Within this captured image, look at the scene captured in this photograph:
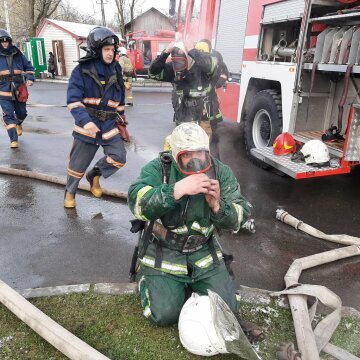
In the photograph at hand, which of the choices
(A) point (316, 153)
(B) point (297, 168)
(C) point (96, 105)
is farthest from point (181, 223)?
(A) point (316, 153)

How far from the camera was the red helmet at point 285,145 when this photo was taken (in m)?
4.68

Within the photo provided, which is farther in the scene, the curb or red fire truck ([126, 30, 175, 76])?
red fire truck ([126, 30, 175, 76])

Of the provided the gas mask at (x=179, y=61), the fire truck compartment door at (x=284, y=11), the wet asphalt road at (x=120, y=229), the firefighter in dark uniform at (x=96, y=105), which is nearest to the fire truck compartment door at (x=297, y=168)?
the wet asphalt road at (x=120, y=229)

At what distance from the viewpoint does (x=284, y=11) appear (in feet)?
15.9

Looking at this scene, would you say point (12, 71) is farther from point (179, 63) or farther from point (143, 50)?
point (143, 50)

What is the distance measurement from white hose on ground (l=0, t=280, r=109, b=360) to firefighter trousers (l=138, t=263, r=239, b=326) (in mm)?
471

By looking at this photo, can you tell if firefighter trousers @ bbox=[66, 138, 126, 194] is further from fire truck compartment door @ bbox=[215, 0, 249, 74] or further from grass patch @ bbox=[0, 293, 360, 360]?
fire truck compartment door @ bbox=[215, 0, 249, 74]

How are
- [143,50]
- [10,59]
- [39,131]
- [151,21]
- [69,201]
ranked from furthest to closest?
[151,21] < [143,50] < [39,131] < [10,59] < [69,201]

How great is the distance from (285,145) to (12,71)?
168 inches

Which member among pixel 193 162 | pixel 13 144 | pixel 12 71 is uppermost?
pixel 193 162

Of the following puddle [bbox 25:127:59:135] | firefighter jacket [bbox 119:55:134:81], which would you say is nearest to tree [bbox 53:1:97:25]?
firefighter jacket [bbox 119:55:134:81]

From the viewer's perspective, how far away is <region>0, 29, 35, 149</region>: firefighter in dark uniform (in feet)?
19.8

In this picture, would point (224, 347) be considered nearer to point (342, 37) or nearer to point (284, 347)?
point (284, 347)

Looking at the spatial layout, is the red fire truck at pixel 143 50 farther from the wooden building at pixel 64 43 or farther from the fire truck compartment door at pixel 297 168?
the fire truck compartment door at pixel 297 168
